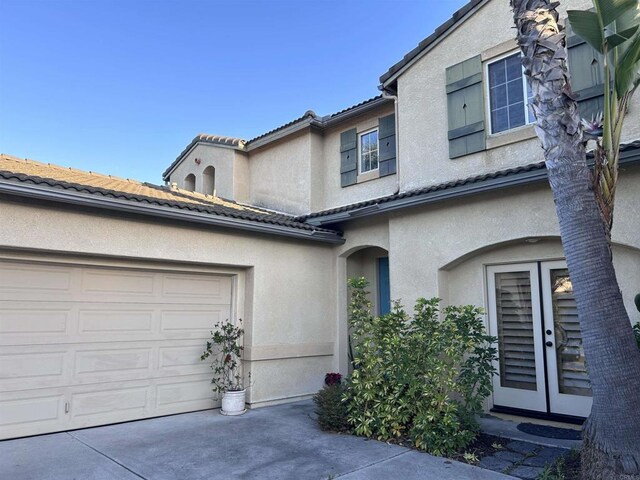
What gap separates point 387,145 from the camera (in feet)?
34.8

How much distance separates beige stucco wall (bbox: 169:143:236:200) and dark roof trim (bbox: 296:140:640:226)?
16.3ft

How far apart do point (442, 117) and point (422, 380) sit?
16.9 ft

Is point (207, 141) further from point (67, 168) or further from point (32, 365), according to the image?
point (32, 365)

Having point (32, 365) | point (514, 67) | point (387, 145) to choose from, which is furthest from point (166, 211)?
point (514, 67)

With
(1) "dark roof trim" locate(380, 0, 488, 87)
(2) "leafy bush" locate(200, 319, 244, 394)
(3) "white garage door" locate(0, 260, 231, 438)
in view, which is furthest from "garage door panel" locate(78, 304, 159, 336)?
(1) "dark roof trim" locate(380, 0, 488, 87)

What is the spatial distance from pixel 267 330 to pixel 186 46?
922cm

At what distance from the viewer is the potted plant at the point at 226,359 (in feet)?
27.5

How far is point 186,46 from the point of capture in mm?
13406

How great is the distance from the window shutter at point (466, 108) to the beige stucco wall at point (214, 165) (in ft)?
24.6

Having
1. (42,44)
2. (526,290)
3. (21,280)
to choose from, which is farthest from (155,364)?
(42,44)

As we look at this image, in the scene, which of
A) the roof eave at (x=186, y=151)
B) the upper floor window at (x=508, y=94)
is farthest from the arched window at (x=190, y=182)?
the upper floor window at (x=508, y=94)

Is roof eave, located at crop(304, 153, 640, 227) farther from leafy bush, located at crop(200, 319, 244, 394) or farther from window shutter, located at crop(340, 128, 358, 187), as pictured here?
leafy bush, located at crop(200, 319, 244, 394)

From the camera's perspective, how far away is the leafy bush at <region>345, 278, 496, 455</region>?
6203 mm

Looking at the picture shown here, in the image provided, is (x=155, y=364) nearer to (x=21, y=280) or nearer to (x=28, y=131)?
(x=21, y=280)
